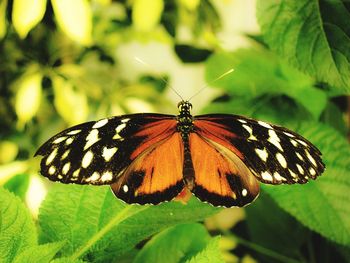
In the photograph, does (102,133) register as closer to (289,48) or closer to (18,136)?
(289,48)

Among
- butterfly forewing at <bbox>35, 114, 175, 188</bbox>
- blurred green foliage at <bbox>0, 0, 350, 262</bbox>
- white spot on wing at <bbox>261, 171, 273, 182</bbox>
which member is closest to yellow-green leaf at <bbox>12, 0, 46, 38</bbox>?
blurred green foliage at <bbox>0, 0, 350, 262</bbox>

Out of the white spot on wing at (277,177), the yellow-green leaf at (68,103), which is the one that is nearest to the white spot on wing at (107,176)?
the white spot on wing at (277,177)

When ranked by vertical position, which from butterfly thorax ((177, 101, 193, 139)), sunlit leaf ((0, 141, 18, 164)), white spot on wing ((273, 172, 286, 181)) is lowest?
white spot on wing ((273, 172, 286, 181))

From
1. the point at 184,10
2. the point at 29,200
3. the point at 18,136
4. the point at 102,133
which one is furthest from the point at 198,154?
the point at 18,136

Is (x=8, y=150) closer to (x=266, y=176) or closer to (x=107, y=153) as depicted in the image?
(x=107, y=153)

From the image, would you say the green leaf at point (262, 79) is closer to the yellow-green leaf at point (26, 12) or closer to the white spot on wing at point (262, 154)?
the white spot on wing at point (262, 154)

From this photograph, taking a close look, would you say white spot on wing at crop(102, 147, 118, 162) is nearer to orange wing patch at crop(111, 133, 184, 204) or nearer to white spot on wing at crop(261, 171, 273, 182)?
orange wing patch at crop(111, 133, 184, 204)
